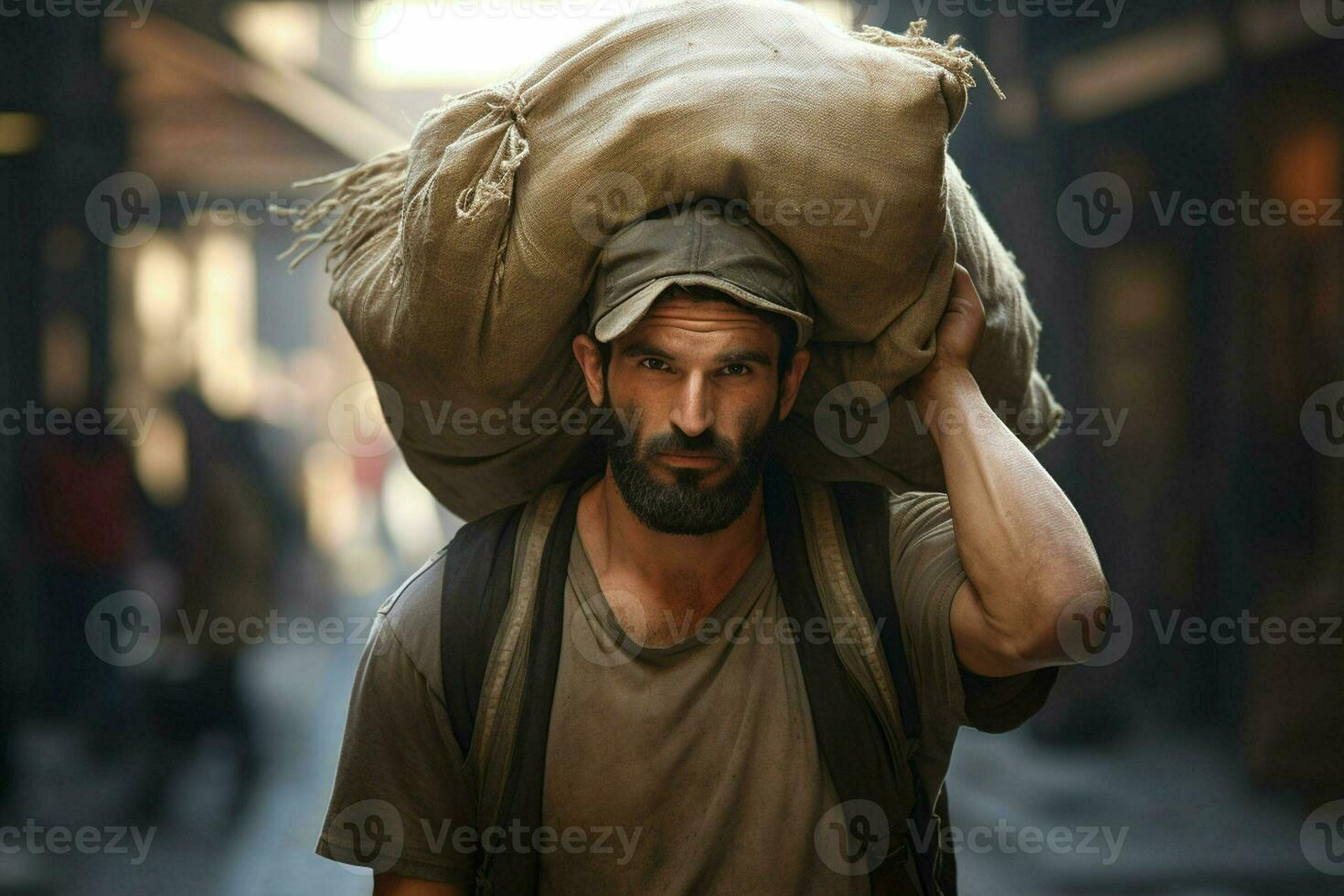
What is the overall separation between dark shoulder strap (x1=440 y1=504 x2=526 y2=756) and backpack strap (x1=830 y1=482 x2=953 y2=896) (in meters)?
0.63

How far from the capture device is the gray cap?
2.12 metres

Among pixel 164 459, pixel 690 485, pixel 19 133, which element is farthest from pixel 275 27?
pixel 690 485

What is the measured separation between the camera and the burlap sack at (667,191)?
215 cm

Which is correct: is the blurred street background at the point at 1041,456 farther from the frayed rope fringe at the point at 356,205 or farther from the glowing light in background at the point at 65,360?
the frayed rope fringe at the point at 356,205

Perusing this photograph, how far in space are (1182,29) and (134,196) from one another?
622 cm

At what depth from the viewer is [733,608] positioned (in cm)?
240

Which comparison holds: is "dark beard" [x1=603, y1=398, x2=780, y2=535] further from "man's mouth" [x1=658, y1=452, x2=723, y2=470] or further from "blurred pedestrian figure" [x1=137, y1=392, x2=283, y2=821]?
"blurred pedestrian figure" [x1=137, y1=392, x2=283, y2=821]

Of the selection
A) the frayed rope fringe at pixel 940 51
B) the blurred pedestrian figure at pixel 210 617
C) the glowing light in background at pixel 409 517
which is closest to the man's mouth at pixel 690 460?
the frayed rope fringe at pixel 940 51

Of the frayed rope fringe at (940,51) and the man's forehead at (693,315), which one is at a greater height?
the frayed rope fringe at (940,51)

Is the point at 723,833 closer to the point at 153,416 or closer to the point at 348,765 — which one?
the point at 348,765

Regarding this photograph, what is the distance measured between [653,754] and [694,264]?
842 millimetres

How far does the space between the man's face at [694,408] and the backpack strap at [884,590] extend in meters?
0.28

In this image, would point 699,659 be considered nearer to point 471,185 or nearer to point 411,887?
point 411,887

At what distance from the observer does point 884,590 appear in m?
2.37
